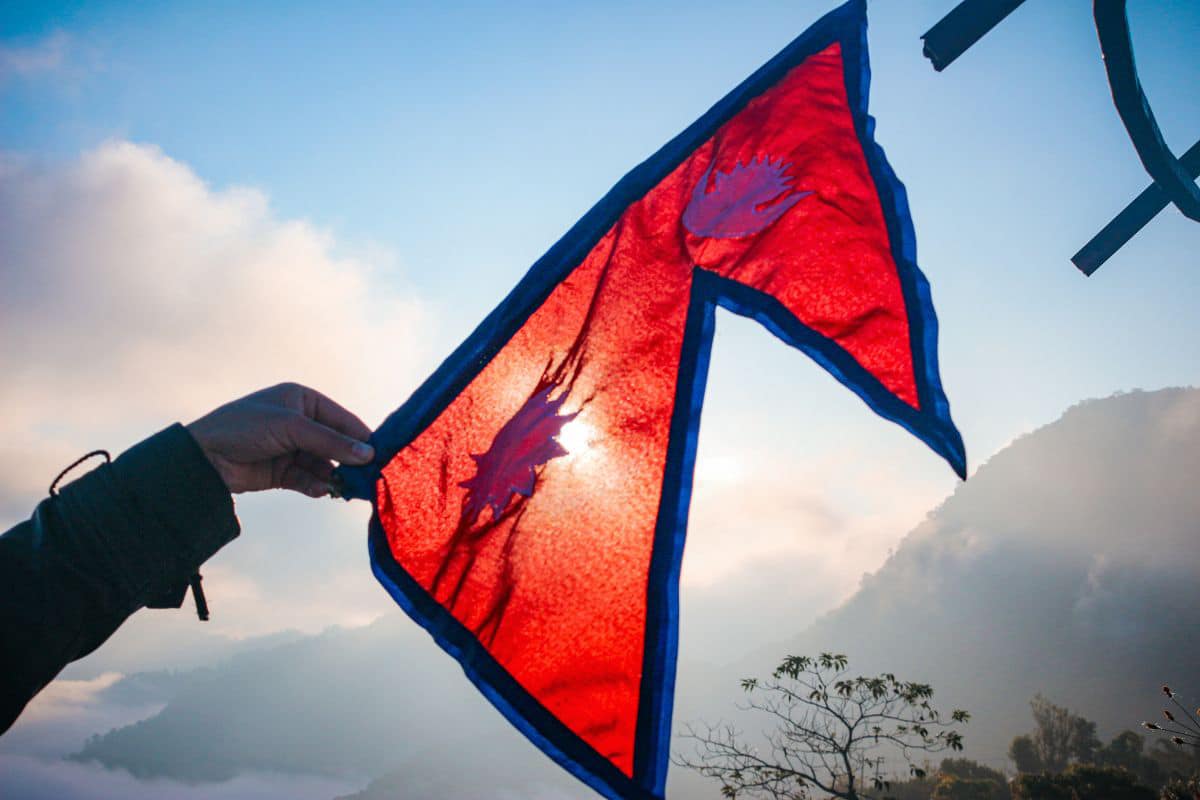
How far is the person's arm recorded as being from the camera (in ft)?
4.54

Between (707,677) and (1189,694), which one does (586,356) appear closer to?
(1189,694)

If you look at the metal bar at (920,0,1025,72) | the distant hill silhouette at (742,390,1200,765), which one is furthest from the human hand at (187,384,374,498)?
the distant hill silhouette at (742,390,1200,765)

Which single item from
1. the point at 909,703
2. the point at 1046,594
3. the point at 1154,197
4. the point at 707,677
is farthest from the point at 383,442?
the point at 707,677

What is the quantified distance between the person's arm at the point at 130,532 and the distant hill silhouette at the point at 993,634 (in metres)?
83.9

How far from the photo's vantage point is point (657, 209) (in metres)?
2.69

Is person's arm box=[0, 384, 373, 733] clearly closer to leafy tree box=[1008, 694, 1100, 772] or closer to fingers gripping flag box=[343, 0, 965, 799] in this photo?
fingers gripping flag box=[343, 0, 965, 799]

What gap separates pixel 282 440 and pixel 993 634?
11804 cm

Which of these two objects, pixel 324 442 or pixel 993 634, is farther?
pixel 993 634

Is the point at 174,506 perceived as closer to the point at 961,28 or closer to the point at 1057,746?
the point at 961,28

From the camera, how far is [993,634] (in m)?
92.1

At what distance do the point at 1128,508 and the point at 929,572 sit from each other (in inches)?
1380

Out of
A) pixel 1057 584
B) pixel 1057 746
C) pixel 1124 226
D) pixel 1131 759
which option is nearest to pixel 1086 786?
pixel 1131 759

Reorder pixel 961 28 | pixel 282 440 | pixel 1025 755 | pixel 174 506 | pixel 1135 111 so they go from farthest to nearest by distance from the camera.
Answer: pixel 1025 755
pixel 1135 111
pixel 961 28
pixel 282 440
pixel 174 506

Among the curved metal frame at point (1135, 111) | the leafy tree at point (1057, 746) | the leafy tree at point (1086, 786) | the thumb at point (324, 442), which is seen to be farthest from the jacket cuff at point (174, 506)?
the leafy tree at point (1057, 746)
